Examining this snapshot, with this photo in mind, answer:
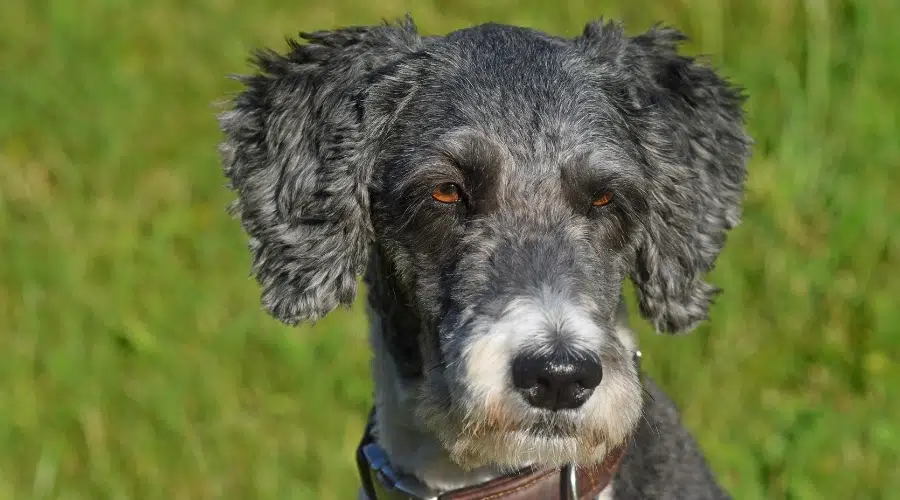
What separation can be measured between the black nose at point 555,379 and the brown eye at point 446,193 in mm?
602

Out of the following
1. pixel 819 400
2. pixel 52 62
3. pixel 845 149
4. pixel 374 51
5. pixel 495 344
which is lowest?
pixel 819 400

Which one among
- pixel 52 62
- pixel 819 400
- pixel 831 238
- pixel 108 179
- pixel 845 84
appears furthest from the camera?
pixel 52 62

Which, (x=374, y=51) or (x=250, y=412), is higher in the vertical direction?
(x=374, y=51)

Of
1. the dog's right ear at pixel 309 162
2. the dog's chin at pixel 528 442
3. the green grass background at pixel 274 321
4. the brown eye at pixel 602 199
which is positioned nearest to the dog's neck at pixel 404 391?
the dog's right ear at pixel 309 162

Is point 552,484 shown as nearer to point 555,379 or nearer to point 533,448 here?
point 533,448

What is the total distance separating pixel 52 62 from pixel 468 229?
5.27 metres

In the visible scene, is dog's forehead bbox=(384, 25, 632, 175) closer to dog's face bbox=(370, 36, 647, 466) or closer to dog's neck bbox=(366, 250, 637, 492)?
dog's face bbox=(370, 36, 647, 466)

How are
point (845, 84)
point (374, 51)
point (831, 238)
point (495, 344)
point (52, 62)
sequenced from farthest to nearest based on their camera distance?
1. point (52, 62)
2. point (845, 84)
3. point (831, 238)
4. point (374, 51)
5. point (495, 344)

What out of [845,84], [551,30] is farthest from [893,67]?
[551,30]

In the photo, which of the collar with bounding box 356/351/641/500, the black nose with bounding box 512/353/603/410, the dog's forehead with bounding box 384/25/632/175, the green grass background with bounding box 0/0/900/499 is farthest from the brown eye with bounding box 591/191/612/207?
the green grass background with bounding box 0/0/900/499

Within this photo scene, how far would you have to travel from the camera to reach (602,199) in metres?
3.50

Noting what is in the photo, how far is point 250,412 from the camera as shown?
5.68m

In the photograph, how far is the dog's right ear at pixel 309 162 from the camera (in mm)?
3582

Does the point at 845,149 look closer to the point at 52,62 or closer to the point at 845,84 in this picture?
the point at 845,84
